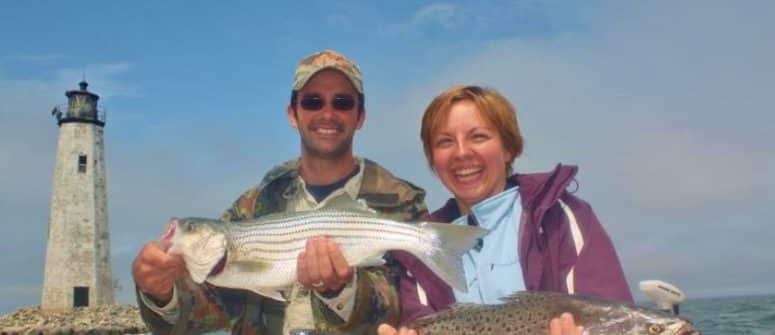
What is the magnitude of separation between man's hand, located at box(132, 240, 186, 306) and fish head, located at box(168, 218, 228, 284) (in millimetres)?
71

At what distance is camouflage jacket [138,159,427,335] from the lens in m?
5.90

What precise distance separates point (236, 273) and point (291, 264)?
0.41 metres

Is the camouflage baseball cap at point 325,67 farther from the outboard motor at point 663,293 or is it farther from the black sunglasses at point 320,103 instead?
the outboard motor at point 663,293

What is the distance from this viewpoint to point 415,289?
5953 millimetres

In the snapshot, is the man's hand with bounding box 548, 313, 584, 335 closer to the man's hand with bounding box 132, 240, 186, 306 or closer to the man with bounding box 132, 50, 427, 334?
the man with bounding box 132, 50, 427, 334

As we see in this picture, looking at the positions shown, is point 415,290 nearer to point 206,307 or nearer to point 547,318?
point 547,318

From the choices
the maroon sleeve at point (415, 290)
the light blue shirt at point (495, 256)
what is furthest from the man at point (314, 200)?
the light blue shirt at point (495, 256)

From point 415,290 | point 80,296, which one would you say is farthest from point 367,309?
point 80,296

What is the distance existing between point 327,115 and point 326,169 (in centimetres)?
56

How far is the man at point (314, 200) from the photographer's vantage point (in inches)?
234

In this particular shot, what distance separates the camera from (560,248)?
5.30 metres

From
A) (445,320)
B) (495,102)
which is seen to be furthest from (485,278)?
(495,102)

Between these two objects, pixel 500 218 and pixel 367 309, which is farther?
pixel 367 309

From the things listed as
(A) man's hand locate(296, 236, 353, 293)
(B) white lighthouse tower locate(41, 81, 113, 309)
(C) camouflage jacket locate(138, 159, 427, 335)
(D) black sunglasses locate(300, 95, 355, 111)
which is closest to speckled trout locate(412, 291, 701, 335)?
(A) man's hand locate(296, 236, 353, 293)
